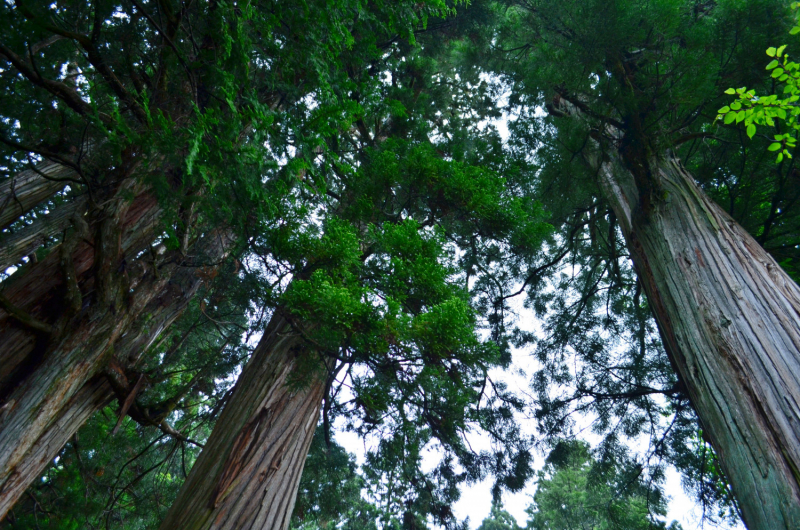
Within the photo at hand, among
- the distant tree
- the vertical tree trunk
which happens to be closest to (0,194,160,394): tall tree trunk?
the vertical tree trunk

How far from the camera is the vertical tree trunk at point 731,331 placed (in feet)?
6.46

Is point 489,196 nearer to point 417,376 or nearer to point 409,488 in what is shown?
point 417,376

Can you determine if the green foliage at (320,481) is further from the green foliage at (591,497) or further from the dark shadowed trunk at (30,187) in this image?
the dark shadowed trunk at (30,187)

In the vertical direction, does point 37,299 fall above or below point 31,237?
below

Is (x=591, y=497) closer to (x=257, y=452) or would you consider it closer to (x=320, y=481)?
(x=320, y=481)

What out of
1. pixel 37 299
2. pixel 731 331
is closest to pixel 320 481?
pixel 37 299

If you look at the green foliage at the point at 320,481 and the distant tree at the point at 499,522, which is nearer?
the green foliage at the point at 320,481

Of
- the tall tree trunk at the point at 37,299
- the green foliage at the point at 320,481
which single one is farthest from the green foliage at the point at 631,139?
the tall tree trunk at the point at 37,299

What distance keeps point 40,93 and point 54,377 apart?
2.10 metres

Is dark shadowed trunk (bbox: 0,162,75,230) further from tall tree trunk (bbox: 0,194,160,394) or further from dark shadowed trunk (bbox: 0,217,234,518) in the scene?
dark shadowed trunk (bbox: 0,217,234,518)

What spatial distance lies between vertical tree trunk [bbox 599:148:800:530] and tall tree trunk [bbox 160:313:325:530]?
2.64 meters

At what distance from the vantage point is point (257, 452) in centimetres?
308

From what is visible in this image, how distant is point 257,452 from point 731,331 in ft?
10.3

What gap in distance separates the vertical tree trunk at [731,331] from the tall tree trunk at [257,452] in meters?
2.64
